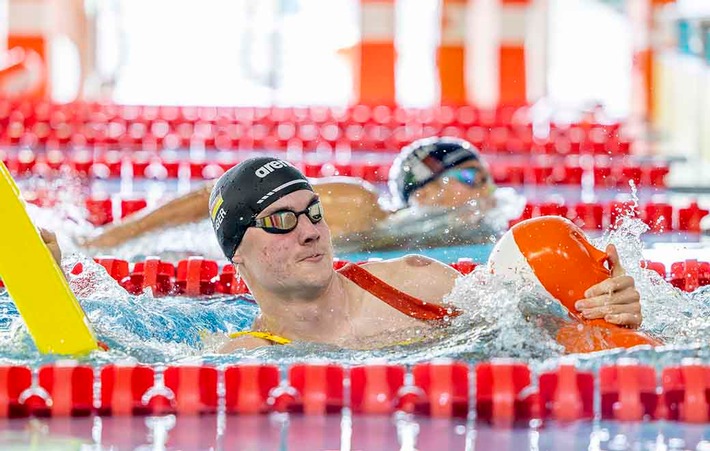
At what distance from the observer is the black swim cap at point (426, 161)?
5836 millimetres

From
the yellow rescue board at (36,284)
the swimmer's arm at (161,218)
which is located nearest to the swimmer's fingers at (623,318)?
the yellow rescue board at (36,284)

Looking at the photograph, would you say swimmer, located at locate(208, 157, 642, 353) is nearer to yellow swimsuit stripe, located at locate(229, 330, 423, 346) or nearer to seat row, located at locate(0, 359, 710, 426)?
yellow swimsuit stripe, located at locate(229, 330, 423, 346)

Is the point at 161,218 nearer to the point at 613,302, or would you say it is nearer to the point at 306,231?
the point at 306,231

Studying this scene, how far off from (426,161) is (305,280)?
2372mm

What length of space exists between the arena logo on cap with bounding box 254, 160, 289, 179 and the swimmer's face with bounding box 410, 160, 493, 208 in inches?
85.3

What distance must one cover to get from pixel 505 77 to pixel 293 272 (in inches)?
442

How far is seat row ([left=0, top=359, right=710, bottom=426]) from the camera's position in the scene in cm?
330

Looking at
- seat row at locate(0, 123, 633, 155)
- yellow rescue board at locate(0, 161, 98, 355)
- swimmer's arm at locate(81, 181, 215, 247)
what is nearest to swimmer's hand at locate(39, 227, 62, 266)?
yellow rescue board at locate(0, 161, 98, 355)

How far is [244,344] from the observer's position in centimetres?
370

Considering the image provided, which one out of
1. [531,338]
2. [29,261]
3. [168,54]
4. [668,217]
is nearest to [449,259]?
[668,217]

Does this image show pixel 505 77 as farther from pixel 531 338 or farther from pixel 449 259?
pixel 531 338

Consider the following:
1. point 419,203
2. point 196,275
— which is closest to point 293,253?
point 196,275

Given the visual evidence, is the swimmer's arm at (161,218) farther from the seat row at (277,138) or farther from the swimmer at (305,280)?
the seat row at (277,138)

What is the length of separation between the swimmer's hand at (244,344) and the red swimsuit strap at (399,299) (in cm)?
33
